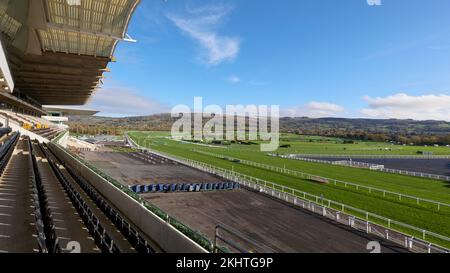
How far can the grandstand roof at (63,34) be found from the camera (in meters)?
19.6

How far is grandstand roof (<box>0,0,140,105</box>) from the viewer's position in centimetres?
1964

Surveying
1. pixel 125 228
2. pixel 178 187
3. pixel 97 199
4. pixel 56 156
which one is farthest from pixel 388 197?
pixel 56 156

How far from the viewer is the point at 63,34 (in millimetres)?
24641

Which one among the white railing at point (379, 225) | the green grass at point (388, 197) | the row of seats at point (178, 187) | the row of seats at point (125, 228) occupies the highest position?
the row of seats at point (125, 228)

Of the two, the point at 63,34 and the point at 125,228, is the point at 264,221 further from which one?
the point at 63,34

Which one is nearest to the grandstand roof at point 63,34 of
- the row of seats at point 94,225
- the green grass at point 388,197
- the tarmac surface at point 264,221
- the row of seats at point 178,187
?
the row of seats at point 178,187

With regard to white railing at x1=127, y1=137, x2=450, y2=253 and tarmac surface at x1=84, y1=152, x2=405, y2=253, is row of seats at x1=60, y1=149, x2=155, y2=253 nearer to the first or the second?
tarmac surface at x1=84, y1=152, x2=405, y2=253

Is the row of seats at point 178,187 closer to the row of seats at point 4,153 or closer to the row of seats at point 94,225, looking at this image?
the row of seats at point 4,153

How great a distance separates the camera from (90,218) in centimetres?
834

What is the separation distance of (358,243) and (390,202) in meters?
12.3

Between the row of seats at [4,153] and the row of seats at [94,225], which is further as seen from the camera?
the row of seats at [4,153]

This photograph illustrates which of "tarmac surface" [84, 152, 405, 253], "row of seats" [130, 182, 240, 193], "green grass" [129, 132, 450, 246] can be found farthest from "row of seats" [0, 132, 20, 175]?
"green grass" [129, 132, 450, 246]

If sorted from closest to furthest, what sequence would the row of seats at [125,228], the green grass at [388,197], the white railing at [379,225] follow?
the row of seats at [125,228]
the white railing at [379,225]
the green grass at [388,197]
